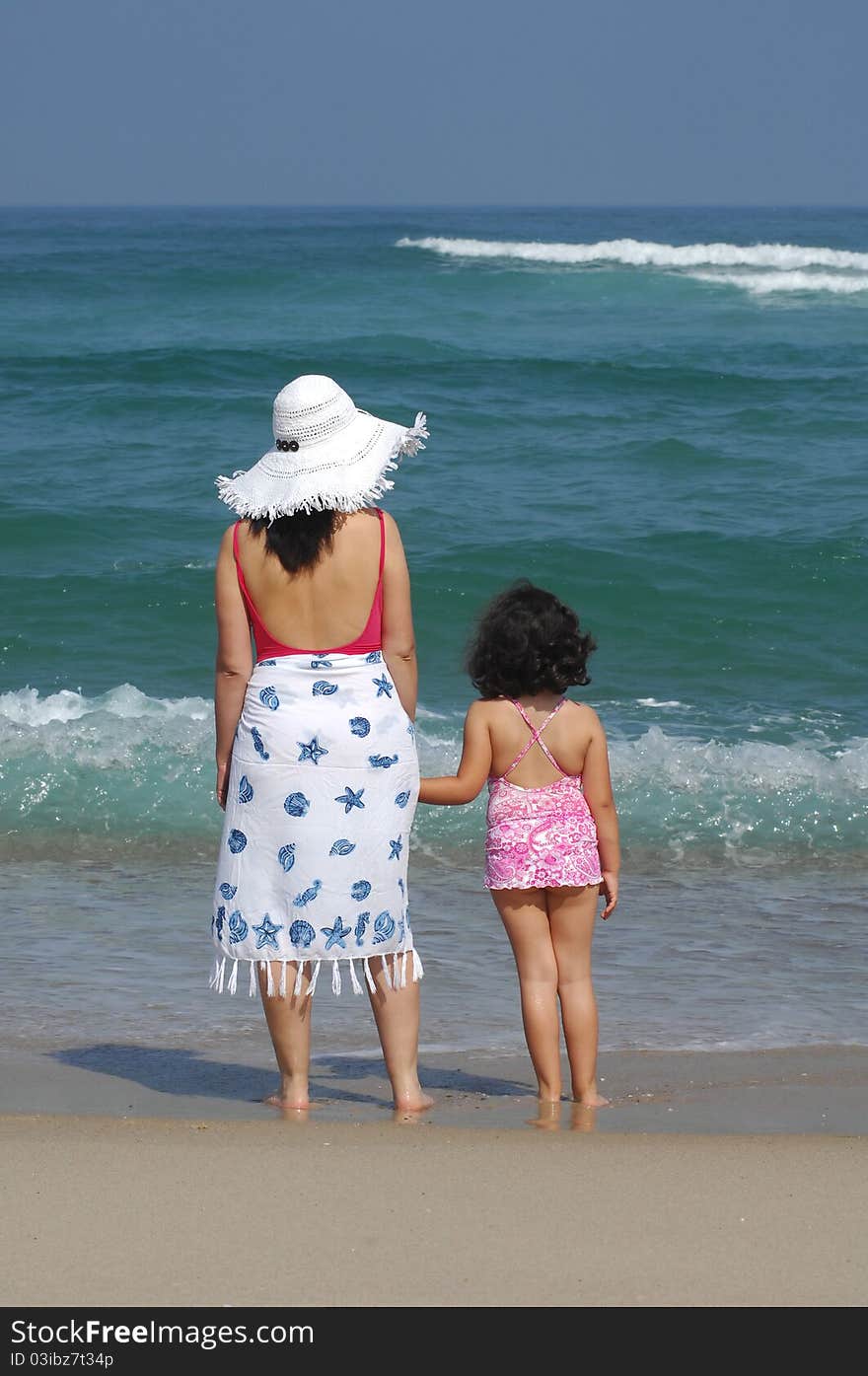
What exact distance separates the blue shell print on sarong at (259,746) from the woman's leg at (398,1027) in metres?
0.52

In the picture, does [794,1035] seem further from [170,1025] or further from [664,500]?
[664,500]

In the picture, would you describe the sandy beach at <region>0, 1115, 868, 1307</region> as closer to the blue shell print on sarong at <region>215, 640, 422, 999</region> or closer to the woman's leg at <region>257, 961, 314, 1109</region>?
the woman's leg at <region>257, 961, 314, 1109</region>

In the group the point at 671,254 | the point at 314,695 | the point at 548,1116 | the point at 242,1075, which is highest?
the point at 671,254

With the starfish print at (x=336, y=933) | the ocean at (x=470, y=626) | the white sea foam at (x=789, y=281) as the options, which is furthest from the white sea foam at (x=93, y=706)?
the white sea foam at (x=789, y=281)

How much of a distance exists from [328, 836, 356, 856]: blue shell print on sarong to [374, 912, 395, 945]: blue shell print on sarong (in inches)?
6.3

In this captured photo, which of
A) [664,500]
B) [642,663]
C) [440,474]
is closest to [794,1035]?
[642,663]

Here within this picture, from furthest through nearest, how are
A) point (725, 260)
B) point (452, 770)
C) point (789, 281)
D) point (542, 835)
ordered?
point (725, 260)
point (789, 281)
point (452, 770)
point (542, 835)

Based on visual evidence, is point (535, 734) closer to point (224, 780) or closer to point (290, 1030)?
point (224, 780)

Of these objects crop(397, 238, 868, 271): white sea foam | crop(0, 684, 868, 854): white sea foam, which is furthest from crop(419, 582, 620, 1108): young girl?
crop(397, 238, 868, 271): white sea foam

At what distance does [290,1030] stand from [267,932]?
0.78 feet

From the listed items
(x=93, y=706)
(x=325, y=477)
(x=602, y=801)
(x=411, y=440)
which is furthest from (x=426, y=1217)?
(x=93, y=706)

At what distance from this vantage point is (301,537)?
315cm

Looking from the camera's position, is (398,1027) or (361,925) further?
(398,1027)

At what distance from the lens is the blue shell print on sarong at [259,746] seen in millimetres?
3195
